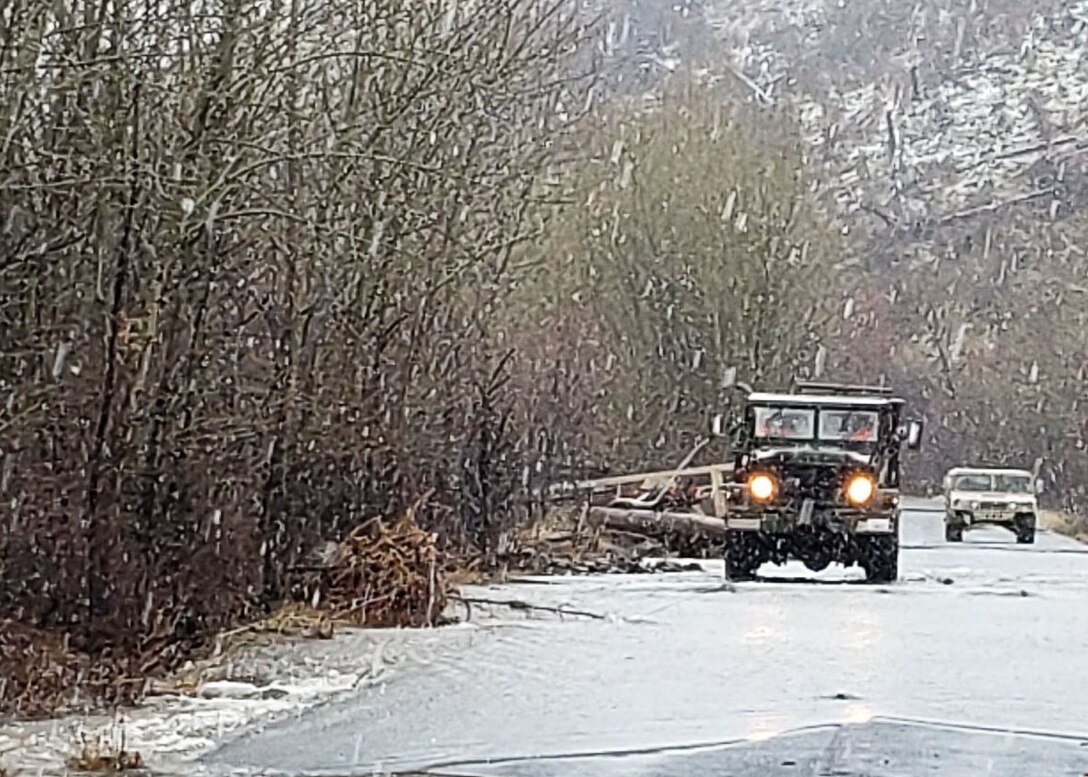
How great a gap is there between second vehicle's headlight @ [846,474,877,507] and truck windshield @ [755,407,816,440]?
1.60 metres

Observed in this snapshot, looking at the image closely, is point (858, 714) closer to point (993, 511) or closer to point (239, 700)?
point (239, 700)

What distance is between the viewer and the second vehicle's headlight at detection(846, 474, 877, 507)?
27.1m

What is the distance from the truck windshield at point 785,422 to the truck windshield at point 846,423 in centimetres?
15

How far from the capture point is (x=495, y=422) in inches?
1187

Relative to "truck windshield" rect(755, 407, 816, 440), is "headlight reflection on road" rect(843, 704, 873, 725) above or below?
below

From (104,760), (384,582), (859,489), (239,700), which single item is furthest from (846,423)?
(104,760)

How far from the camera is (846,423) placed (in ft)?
93.8

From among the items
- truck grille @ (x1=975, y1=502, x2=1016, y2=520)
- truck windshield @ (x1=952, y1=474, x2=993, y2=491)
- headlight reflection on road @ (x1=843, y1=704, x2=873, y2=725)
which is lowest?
truck grille @ (x1=975, y1=502, x2=1016, y2=520)

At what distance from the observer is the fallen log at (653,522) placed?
34.3 meters

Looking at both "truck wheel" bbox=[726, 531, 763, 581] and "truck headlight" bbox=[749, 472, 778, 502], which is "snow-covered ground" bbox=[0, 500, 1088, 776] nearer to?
"truck wheel" bbox=[726, 531, 763, 581]

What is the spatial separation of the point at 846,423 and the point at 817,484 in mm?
1762

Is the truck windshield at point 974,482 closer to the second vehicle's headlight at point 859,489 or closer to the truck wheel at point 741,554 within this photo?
the truck wheel at point 741,554

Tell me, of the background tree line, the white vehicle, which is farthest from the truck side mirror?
the white vehicle

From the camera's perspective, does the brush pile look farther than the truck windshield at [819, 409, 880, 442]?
No
